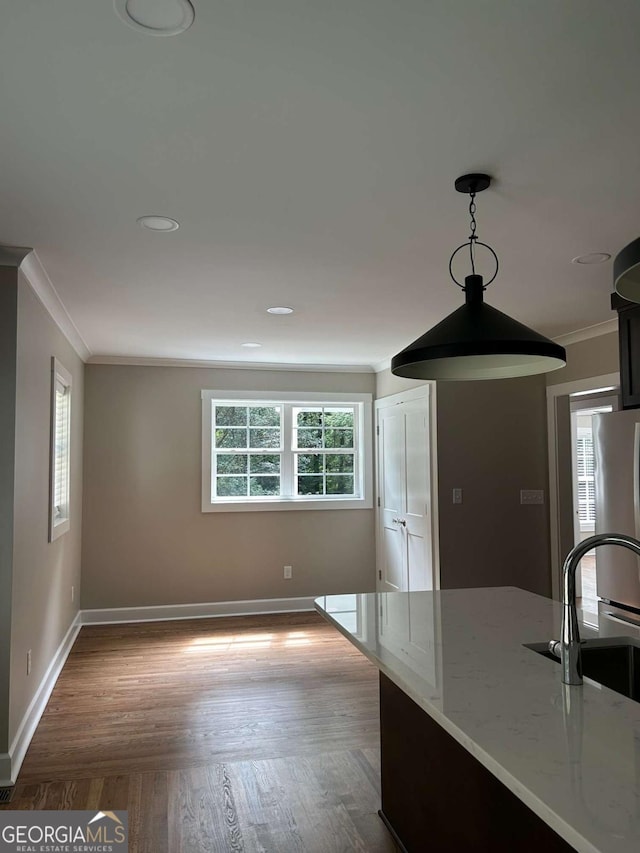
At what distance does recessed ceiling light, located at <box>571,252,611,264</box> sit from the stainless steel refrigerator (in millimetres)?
819

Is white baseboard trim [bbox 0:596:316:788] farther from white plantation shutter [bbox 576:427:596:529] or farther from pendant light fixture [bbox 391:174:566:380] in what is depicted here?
white plantation shutter [bbox 576:427:596:529]

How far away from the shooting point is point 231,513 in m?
6.20

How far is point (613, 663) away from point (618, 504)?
1.76 metres

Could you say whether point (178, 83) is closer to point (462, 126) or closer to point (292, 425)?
point (462, 126)

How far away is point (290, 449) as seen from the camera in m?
6.46

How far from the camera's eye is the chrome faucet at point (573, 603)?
1.45 meters

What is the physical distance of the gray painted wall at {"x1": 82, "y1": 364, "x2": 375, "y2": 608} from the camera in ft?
19.3

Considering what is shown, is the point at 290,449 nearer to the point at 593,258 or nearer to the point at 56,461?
the point at 56,461

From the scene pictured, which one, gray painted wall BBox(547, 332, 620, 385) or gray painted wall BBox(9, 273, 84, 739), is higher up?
gray painted wall BBox(547, 332, 620, 385)

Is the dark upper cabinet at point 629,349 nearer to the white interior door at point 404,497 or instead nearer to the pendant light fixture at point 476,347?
the pendant light fixture at point 476,347

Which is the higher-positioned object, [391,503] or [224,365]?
[224,365]

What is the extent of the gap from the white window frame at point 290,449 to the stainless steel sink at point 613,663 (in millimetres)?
4472

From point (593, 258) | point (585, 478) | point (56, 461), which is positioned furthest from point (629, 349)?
point (585, 478)

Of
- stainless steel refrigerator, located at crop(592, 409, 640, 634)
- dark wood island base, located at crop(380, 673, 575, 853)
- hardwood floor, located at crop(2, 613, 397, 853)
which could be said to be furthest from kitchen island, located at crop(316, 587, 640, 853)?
stainless steel refrigerator, located at crop(592, 409, 640, 634)
